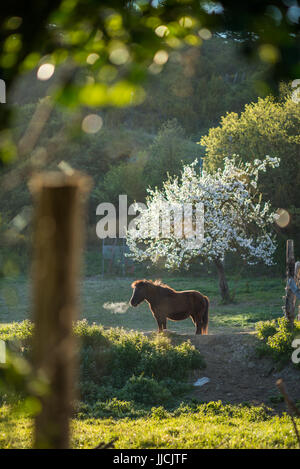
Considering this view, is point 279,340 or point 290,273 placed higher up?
point 290,273

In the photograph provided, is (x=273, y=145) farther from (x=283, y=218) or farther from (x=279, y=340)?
(x=279, y=340)

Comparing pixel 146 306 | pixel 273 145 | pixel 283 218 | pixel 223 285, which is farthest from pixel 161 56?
pixel 273 145

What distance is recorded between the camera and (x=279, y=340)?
951 cm

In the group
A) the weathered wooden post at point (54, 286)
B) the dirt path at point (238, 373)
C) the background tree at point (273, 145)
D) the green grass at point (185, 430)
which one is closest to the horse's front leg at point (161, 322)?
the dirt path at point (238, 373)

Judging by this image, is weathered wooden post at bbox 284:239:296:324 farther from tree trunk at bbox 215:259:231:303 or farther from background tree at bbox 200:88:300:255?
background tree at bbox 200:88:300:255

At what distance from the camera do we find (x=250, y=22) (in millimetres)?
1832

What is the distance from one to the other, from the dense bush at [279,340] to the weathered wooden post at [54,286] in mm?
7575

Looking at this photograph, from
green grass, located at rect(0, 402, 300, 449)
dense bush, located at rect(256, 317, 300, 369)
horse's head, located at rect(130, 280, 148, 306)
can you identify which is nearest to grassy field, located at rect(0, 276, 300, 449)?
green grass, located at rect(0, 402, 300, 449)

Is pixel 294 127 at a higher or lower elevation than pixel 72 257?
higher

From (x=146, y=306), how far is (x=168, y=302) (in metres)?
8.92

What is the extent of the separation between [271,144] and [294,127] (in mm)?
1548

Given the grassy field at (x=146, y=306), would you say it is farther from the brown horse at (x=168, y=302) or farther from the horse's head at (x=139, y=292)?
the horse's head at (x=139, y=292)
